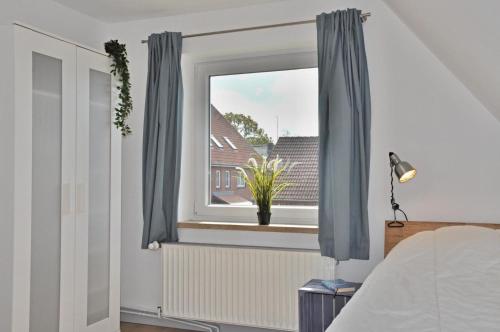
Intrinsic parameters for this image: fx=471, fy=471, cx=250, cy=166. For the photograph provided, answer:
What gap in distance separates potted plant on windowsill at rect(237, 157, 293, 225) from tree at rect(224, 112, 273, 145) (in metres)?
0.15

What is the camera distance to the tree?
355 cm

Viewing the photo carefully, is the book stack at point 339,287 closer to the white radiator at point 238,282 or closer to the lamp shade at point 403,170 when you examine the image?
the white radiator at point 238,282

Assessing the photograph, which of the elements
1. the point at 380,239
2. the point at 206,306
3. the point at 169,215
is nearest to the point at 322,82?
the point at 380,239

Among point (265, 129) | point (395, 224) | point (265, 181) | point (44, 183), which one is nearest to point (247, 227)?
point (265, 181)

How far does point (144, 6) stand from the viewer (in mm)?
3398

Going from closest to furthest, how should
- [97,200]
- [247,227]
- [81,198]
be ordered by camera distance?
[81,198], [97,200], [247,227]

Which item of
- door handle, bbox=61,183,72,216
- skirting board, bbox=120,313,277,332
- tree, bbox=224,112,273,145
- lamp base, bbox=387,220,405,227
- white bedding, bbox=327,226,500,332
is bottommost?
skirting board, bbox=120,313,277,332

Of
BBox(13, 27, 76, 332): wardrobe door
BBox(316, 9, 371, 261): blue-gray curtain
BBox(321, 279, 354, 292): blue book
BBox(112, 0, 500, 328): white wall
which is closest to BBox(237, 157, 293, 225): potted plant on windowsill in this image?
BBox(112, 0, 500, 328): white wall

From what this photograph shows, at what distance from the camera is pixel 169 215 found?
3467 mm

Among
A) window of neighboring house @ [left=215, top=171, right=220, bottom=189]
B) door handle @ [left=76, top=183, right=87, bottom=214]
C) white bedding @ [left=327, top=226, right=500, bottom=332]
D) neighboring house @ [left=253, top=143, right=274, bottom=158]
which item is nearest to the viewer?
white bedding @ [left=327, top=226, right=500, bottom=332]

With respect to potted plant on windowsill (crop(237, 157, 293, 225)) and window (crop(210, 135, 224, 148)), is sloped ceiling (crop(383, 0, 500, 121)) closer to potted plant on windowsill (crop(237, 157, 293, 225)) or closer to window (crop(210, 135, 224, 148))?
potted plant on windowsill (crop(237, 157, 293, 225))

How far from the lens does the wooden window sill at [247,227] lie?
3168 millimetres

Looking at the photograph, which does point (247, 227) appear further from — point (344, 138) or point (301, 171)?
point (344, 138)

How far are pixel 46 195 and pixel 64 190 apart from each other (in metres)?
Answer: 0.14
